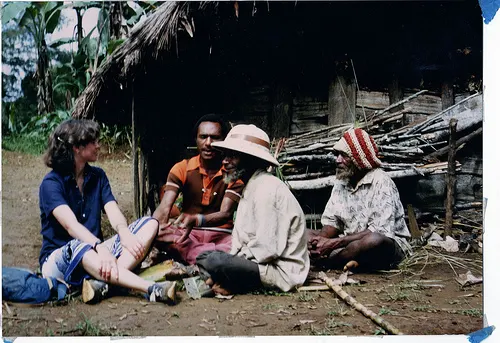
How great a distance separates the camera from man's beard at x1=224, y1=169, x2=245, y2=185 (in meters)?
4.18

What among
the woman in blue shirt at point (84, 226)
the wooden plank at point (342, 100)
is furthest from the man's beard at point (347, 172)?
the woman in blue shirt at point (84, 226)

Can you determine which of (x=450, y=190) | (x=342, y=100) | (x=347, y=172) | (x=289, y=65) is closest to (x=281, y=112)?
(x=289, y=65)

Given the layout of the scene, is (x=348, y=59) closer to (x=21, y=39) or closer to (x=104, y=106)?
(x=104, y=106)

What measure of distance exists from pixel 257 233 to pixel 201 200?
75 cm

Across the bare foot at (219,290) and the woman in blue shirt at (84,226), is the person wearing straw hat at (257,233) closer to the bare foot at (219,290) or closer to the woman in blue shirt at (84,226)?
the bare foot at (219,290)

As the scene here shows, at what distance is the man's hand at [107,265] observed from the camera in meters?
4.02

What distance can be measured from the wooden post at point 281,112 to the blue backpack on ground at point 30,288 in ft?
8.02

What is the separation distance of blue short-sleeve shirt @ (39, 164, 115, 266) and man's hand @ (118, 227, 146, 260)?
197 millimetres

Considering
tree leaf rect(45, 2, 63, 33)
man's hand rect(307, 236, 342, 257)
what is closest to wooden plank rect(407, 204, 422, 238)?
man's hand rect(307, 236, 342, 257)

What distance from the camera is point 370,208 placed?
185 inches

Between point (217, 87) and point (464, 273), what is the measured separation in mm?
2718

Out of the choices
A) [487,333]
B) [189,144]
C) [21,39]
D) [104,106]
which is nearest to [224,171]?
[189,144]

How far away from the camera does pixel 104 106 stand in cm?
476

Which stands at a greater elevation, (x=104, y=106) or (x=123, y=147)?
(x=104, y=106)
